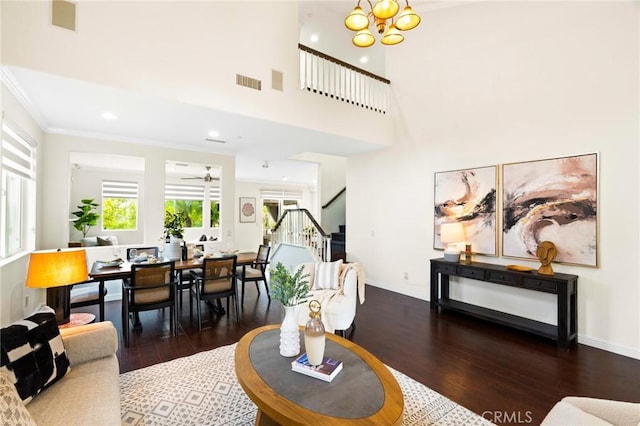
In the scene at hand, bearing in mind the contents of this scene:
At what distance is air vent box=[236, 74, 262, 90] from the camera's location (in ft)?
12.5

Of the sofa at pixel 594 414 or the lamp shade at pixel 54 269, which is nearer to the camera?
the sofa at pixel 594 414

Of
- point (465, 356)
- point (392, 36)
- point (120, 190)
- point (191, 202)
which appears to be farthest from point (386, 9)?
point (120, 190)

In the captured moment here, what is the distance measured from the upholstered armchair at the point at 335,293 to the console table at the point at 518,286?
5.05 ft

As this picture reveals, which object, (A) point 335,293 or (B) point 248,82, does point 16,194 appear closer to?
(B) point 248,82

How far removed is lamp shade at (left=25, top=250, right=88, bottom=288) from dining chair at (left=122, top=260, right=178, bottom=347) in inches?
30.9

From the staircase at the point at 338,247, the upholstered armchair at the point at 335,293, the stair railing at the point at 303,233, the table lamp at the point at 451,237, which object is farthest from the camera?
the staircase at the point at 338,247

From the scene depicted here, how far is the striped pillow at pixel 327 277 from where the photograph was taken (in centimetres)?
383

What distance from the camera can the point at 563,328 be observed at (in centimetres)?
326

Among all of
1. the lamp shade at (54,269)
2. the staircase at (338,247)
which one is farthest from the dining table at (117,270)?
the staircase at (338,247)

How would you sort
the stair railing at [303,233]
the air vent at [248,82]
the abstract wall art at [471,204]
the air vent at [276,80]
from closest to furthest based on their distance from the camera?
1. the air vent at [248,82]
2. the air vent at [276,80]
3. the abstract wall art at [471,204]
4. the stair railing at [303,233]

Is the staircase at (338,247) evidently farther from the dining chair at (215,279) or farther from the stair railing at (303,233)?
the dining chair at (215,279)

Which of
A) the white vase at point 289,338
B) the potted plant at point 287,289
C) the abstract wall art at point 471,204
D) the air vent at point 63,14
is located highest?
the air vent at point 63,14

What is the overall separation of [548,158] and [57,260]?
5.41 meters

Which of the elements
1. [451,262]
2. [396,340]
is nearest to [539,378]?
[396,340]
